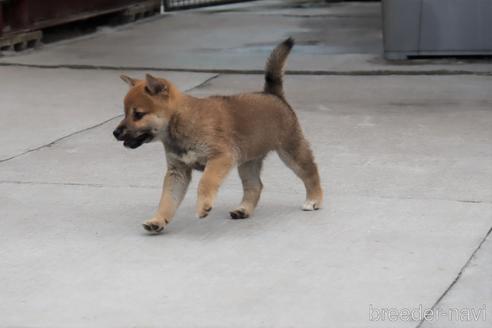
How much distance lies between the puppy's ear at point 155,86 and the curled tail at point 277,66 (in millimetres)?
823

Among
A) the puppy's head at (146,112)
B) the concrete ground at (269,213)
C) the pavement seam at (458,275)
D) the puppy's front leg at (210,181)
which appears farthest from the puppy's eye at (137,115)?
the pavement seam at (458,275)

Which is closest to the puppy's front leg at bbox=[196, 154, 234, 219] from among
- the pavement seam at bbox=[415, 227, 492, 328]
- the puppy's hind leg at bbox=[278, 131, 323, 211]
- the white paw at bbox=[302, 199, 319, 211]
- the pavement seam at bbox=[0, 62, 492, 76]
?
the puppy's hind leg at bbox=[278, 131, 323, 211]

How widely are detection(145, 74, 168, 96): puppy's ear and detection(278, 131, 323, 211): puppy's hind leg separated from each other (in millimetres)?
883

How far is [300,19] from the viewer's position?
16141mm

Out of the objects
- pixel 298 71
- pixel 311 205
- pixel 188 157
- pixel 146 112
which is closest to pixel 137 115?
pixel 146 112

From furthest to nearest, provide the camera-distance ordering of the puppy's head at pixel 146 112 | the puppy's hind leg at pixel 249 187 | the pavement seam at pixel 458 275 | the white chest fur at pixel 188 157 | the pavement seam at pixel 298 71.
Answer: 1. the pavement seam at pixel 298 71
2. the puppy's hind leg at pixel 249 187
3. the white chest fur at pixel 188 157
4. the puppy's head at pixel 146 112
5. the pavement seam at pixel 458 275

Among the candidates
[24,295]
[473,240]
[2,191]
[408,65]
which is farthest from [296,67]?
[24,295]

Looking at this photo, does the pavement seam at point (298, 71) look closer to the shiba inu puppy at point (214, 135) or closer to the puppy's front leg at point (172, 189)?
the shiba inu puppy at point (214, 135)

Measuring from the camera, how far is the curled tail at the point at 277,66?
655 cm

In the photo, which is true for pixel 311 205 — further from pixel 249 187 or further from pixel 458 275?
pixel 458 275

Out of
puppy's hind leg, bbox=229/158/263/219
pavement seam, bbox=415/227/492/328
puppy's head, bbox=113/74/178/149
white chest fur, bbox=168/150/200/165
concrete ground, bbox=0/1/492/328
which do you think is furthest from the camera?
puppy's hind leg, bbox=229/158/263/219

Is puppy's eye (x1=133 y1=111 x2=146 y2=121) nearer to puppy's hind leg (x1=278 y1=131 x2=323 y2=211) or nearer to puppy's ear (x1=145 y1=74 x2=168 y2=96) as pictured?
puppy's ear (x1=145 y1=74 x2=168 y2=96)

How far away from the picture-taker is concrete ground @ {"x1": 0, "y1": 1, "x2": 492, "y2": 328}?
199 inches

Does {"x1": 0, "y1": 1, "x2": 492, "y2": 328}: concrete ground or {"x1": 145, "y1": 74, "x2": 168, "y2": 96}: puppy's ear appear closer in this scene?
{"x1": 0, "y1": 1, "x2": 492, "y2": 328}: concrete ground
